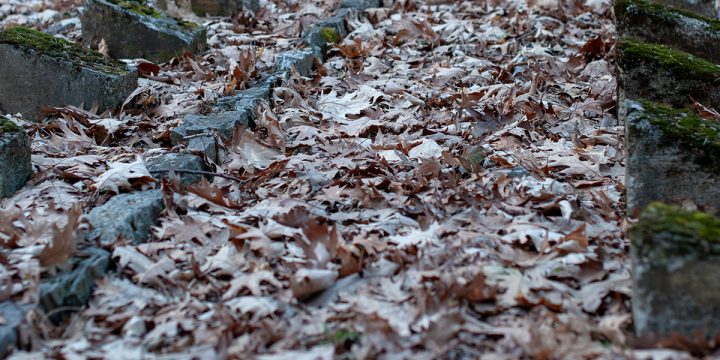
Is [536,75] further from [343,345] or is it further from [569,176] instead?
[343,345]

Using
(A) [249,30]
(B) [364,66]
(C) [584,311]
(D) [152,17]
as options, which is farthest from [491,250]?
(A) [249,30]

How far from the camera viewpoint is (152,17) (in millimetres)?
6758

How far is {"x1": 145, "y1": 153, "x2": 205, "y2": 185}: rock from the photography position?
13.5ft

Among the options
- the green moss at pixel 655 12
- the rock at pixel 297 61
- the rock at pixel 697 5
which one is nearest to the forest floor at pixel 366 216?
the rock at pixel 297 61

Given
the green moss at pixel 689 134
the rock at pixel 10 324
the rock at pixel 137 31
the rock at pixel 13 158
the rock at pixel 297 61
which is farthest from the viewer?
the rock at pixel 137 31

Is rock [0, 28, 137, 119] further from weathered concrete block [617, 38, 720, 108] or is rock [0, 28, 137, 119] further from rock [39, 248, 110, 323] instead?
weathered concrete block [617, 38, 720, 108]

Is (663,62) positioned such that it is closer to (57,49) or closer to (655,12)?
(655,12)

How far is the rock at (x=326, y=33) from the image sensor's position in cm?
685

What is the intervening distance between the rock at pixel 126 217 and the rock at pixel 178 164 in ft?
0.92

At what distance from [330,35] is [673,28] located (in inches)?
123

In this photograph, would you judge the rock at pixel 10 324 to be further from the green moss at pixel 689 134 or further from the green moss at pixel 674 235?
the green moss at pixel 689 134

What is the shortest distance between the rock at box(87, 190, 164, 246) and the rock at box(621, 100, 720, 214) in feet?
7.66

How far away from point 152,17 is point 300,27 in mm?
1510

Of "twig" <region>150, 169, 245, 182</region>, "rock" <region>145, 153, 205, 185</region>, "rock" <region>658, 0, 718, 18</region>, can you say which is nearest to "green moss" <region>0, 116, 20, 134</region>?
"rock" <region>145, 153, 205, 185</region>
